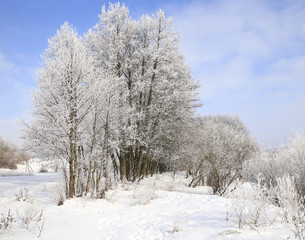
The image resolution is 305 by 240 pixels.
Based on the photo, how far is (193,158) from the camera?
1487 centimetres

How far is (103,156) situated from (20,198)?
145 inches

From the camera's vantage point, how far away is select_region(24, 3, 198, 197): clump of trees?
26.7ft

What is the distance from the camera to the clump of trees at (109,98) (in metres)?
8.13

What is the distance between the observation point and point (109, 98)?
9453 mm

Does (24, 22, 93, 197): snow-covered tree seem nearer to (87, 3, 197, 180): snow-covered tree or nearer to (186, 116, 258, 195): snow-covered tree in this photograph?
(87, 3, 197, 180): snow-covered tree

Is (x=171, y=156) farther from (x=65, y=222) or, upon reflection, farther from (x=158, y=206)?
(x=65, y=222)

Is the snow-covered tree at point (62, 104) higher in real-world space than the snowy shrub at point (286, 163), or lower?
higher

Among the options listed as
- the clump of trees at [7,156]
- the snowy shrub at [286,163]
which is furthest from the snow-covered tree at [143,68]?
the clump of trees at [7,156]

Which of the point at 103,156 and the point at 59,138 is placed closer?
A: the point at 59,138

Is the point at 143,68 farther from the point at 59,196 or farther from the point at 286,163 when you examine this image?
the point at 286,163

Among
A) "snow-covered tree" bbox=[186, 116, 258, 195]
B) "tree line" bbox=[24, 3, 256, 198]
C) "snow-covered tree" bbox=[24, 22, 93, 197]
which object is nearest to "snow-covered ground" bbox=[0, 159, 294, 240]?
"tree line" bbox=[24, 3, 256, 198]

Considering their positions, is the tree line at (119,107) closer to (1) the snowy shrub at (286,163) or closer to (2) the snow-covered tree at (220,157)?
(2) the snow-covered tree at (220,157)

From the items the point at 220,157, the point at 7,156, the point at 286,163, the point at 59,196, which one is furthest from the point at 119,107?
the point at 7,156

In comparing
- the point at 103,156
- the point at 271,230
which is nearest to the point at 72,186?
the point at 103,156
